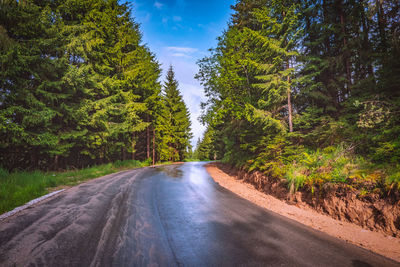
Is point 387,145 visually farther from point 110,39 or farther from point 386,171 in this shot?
point 110,39

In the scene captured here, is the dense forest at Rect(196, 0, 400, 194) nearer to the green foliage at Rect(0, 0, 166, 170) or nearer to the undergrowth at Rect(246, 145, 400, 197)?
the undergrowth at Rect(246, 145, 400, 197)

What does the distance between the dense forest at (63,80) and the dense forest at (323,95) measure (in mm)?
8492

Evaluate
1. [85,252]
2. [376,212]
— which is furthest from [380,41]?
[85,252]

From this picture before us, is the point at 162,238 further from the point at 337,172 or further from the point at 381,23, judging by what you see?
the point at 381,23

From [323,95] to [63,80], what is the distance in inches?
541

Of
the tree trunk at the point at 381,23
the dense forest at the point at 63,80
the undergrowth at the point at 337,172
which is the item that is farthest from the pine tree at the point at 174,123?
the tree trunk at the point at 381,23

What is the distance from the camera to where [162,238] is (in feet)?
8.99

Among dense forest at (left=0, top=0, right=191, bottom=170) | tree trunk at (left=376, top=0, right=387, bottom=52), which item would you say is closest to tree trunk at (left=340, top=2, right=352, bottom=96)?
tree trunk at (left=376, top=0, right=387, bottom=52)

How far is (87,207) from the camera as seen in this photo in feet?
13.1

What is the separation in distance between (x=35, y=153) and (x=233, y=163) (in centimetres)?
1213

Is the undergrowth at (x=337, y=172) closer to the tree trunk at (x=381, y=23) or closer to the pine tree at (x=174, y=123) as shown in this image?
the tree trunk at (x=381, y=23)

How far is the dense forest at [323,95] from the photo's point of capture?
4.66 meters

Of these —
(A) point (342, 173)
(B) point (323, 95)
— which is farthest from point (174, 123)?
(A) point (342, 173)

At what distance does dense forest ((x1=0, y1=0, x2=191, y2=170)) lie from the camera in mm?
7070
